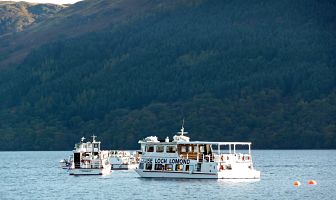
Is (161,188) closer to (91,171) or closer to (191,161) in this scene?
(191,161)

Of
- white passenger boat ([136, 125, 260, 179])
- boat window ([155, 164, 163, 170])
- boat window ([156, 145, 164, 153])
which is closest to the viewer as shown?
white passenger boat ([136, 125, 260, 179])

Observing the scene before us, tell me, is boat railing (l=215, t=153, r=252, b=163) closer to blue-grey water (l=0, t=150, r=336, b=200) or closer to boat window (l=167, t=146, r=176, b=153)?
blue-grey water (l=0, t=150, r=336, b=200)

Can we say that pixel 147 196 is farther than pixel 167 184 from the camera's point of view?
No

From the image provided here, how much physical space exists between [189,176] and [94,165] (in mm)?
30325

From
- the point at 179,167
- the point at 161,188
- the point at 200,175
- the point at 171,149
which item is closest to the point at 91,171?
the point at 171,149

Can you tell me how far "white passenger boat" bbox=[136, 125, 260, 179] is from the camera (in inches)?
5915

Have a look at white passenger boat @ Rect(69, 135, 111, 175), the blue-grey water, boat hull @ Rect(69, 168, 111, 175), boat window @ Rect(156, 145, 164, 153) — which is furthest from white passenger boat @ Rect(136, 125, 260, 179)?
white passenger boat @ Rect(69, 135, 111, 175)

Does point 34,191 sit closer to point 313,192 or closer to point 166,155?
point 166,155

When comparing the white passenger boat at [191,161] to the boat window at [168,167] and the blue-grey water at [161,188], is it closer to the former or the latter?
the boat window at [168,167]

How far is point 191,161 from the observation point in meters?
152

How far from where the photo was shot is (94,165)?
17675cm

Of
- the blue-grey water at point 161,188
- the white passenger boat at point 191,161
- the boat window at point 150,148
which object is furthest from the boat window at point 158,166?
the boat window at point 150,148

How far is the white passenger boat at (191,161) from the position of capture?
150250 millimetres

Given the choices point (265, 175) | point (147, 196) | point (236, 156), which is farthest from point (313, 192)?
point (265, 175)
